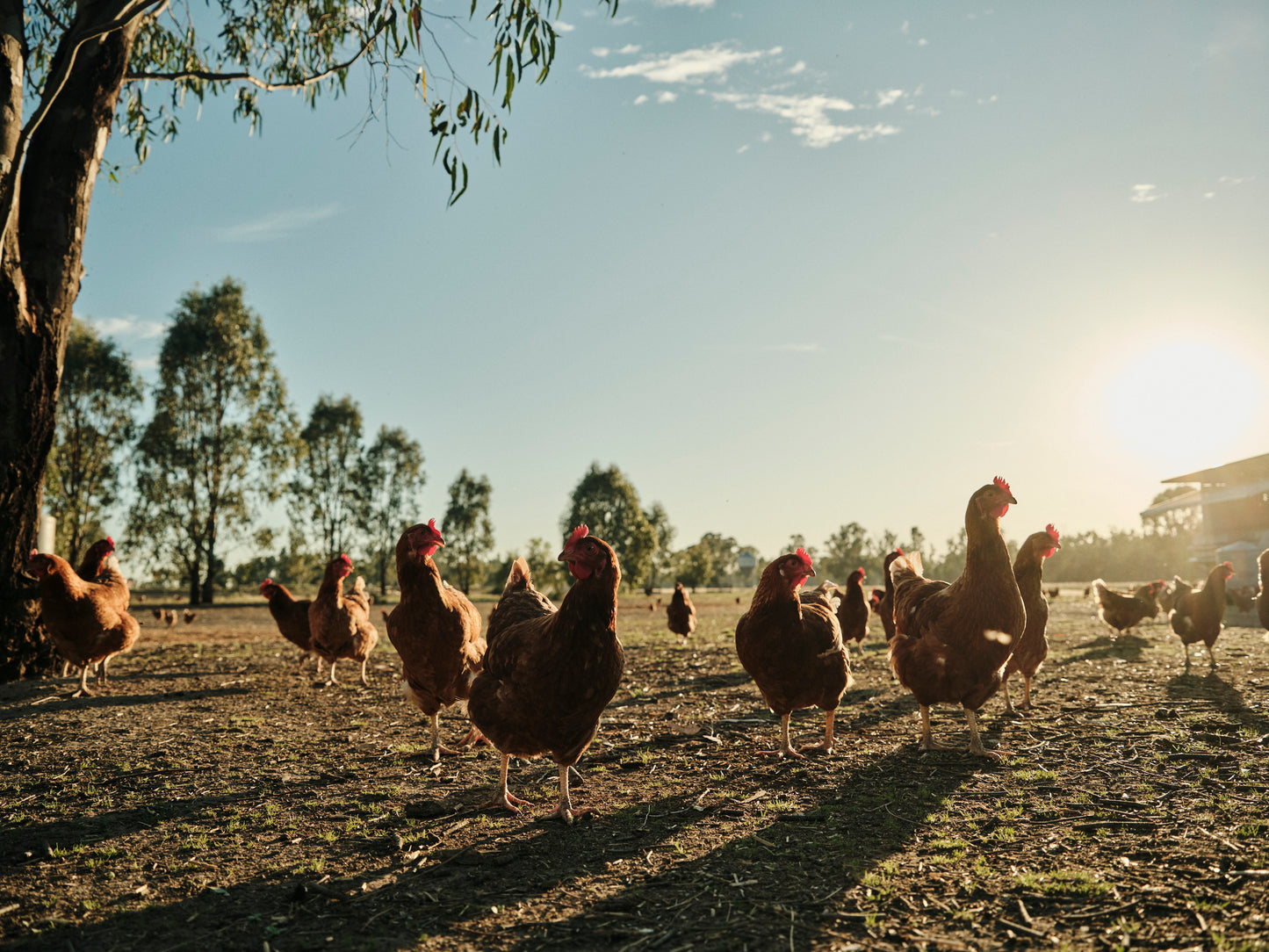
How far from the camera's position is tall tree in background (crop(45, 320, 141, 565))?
98.5ft

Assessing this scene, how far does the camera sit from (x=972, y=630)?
223 inches

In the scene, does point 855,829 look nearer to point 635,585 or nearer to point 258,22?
point 258,22

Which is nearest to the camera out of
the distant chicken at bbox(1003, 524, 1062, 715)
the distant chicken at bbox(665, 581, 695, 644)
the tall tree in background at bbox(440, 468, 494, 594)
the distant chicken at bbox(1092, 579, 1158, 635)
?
the distant chicken at bbox(1003, 524, 1062, 715)

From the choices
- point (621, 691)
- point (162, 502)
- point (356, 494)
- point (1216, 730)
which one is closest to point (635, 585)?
point (356, 494)

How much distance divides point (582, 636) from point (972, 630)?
347 centimetres

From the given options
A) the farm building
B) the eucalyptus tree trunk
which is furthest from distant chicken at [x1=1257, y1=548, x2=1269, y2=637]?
the farm building

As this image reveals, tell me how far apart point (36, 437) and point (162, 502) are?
24537 millimetres

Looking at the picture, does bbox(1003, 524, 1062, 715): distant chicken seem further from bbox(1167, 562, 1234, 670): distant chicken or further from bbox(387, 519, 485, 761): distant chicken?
bbox(387, 519, 485, 761): distant chicken

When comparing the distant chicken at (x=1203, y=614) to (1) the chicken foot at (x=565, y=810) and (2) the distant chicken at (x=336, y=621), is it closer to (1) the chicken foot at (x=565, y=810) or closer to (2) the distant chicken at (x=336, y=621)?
(1) the chicken foot at (x=565, y=810)

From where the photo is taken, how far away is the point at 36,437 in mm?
9156

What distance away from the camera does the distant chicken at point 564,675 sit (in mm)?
4262

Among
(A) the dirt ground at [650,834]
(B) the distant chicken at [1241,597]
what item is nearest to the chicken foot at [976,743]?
(A) the dirt ground at [650,834]

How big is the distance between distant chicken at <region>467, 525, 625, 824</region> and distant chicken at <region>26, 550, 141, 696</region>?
6750mm

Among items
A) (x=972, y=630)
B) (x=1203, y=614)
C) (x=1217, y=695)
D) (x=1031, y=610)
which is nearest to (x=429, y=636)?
(x=972, y=630)
